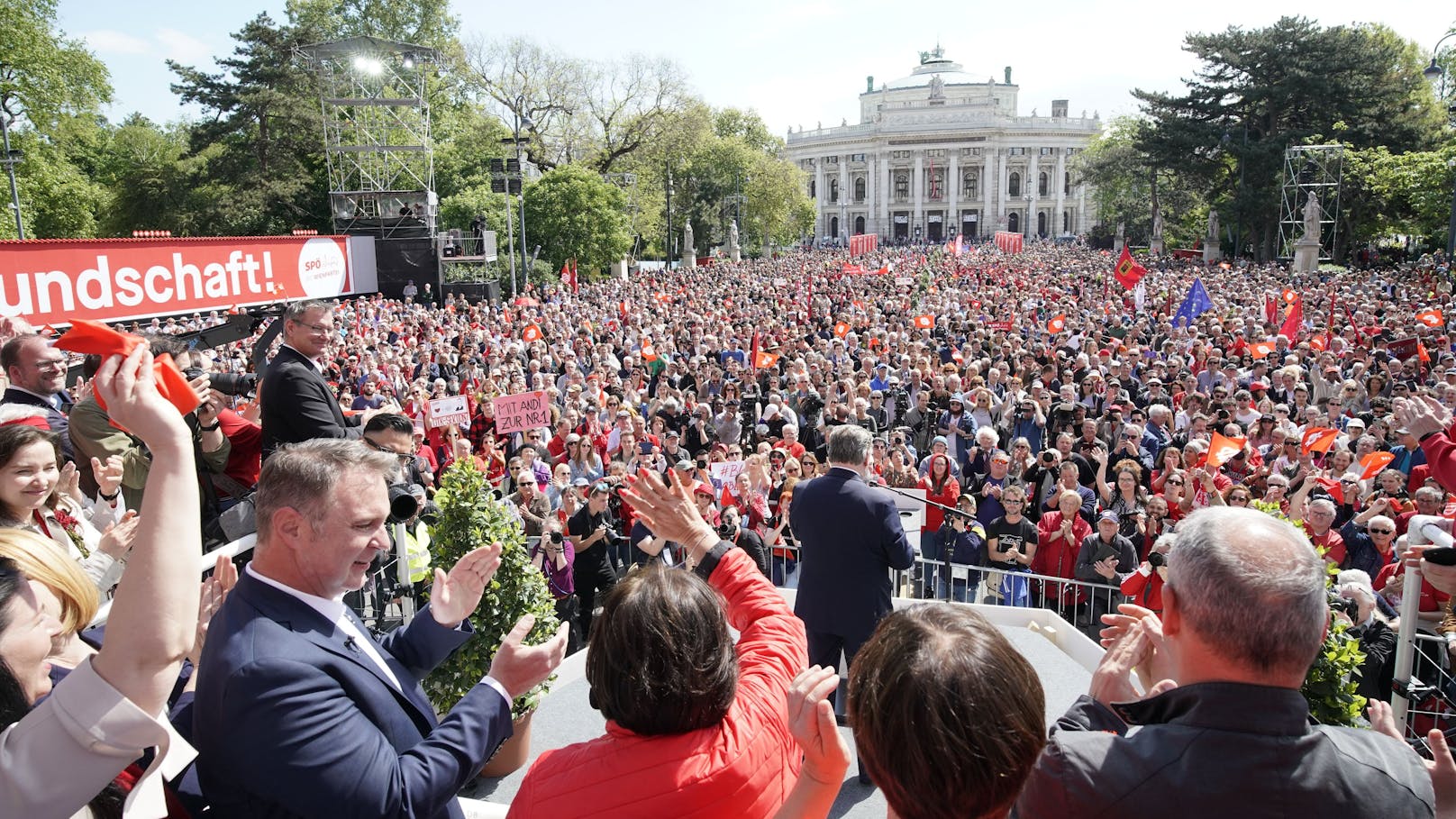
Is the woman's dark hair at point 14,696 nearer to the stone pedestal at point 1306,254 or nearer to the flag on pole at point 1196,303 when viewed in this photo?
the flag on pole at point 1196,303

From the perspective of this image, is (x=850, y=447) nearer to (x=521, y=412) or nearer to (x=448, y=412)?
(x=521, y=412)

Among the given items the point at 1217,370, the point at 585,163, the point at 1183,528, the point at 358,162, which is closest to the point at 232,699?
the point at 1183,528

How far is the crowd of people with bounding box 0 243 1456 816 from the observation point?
1.52m

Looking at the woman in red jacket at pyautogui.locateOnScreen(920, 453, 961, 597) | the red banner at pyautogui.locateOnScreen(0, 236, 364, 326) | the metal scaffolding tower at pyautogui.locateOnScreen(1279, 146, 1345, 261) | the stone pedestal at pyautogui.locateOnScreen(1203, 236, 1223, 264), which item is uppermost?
the metal scaffolding tower at pyautogui.locateOnScreen(1279, 146, 1345, 261)

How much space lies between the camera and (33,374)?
13.4 feet

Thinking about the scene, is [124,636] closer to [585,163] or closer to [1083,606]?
[1083,606]

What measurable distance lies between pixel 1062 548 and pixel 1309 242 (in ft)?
117

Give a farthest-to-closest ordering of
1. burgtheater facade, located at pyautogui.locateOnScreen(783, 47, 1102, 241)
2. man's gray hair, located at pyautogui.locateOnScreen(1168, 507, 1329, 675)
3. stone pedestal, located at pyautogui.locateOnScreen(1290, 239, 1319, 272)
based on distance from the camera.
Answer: burgtheater facade, located at pyautogui.locateOnScreen(783, 47, 1102, 241), stone pedestal, located at pyautogui.locateOnScreen(1290, 239, 1319, 272), man's gray hair, located at pyautogui.locateOnScreen(1168, 507, 1329, 675)

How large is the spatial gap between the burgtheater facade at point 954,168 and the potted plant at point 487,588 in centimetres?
11306

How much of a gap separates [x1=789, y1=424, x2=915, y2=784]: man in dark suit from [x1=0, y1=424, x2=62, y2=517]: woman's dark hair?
9.29 ft

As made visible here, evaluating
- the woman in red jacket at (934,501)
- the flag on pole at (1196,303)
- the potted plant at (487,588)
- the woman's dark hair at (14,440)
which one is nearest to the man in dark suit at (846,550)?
the potted plant at (487,588)

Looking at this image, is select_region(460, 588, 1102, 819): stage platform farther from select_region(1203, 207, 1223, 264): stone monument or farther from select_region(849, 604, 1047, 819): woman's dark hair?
select_region(1203, 207, 1223, 264): stone monument

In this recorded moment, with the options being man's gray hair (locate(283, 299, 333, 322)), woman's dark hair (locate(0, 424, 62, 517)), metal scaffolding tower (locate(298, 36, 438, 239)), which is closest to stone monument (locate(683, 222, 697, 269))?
metal scaffolding tower (locate(298, 36, 438, 239))

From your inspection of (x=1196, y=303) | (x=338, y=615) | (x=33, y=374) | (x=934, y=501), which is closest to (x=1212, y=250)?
(x=1196, y=303)
